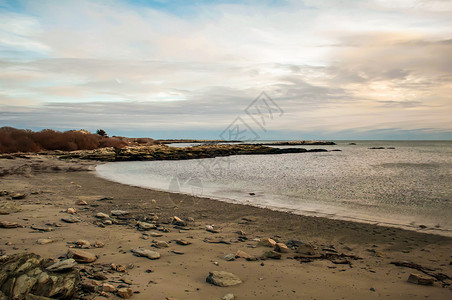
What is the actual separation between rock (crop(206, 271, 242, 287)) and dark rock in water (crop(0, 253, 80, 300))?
1.60 metres

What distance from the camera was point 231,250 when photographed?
5.18 metres

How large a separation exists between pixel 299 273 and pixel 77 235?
4.03m

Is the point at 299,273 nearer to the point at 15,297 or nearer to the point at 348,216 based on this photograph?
the point at 15,297

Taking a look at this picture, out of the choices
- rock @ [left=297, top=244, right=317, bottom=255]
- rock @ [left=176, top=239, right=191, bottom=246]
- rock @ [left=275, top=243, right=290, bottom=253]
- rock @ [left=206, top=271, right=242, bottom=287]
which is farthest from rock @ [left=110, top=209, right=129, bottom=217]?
rock @ [left=297, top=244, right=317, bottom=255]

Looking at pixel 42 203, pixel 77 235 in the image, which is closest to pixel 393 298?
pixel 77 235

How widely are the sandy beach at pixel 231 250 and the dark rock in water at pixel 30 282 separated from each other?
0.19 meters

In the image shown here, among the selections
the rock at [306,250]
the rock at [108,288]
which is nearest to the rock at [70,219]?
the rock at [108,288]

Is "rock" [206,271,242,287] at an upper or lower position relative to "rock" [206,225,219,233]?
upper

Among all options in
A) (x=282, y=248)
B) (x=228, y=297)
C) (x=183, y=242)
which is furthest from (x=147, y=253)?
(x=282, y=248)

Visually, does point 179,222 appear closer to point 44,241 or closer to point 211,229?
point 211,229

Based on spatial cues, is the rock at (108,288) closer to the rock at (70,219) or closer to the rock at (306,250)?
the rock at (306,250)

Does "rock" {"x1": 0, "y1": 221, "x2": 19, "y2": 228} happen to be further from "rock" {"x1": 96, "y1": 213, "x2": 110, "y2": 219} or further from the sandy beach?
"rock" {"x1": 96, "y1": 213, "x2": 110, "y2": 219}

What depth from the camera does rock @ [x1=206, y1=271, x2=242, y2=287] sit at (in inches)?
147

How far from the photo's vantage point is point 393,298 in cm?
358
